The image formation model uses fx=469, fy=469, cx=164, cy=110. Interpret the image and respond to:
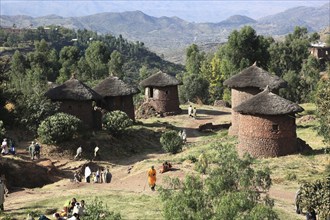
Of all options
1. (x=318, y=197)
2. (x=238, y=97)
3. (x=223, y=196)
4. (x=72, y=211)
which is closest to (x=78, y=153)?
(x=72, y=211)

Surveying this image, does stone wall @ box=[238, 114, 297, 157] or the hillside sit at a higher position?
stone wall @ box=[238, 114, 297, 157]

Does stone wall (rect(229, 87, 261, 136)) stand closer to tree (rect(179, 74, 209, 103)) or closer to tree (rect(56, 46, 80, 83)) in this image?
tree (rect(179, 74, 209, 103))

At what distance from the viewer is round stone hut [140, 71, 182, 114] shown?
47375 mm

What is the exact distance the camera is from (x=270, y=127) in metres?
28.2

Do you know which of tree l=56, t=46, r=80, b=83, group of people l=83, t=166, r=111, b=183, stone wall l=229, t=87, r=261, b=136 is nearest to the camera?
group of people l=83, t=166, r=111, b=183

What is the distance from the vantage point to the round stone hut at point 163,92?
47.4 metres

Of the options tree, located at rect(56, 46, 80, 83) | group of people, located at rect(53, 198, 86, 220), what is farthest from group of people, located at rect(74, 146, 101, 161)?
tree, located at rect(56, 46, 80, 83)

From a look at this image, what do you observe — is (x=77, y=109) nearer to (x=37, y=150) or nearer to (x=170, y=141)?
(x=37, y=150)

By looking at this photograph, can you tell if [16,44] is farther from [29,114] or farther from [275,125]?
[275,125]

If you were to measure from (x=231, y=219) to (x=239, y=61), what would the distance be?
54.3 meters

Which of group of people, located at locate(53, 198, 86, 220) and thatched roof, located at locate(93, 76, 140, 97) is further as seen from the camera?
thatched roof, located at locate(93, 76, 140, 97)

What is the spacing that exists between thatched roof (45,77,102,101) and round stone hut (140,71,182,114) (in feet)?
37.0

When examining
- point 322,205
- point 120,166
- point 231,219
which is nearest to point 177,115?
point 120,166

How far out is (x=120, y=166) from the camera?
31.0 m
